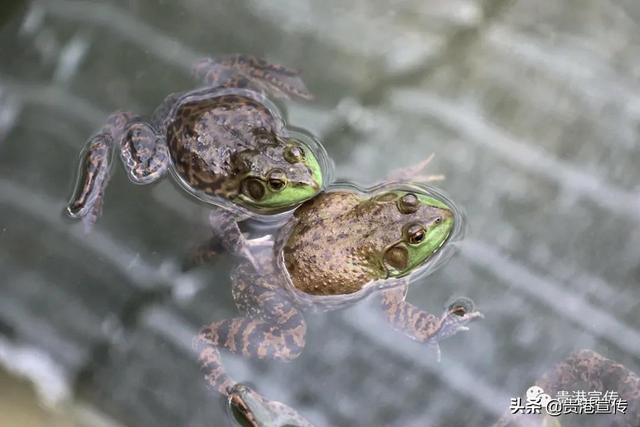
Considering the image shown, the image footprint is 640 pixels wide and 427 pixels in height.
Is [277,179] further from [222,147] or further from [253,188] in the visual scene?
[222,147]

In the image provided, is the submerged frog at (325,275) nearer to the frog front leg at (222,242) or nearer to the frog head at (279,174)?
the frog front leg at (222,242)

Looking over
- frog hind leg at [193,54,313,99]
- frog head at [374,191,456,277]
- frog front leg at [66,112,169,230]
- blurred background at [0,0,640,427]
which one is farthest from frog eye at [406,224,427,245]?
frog front leg at [66,112,169,230]

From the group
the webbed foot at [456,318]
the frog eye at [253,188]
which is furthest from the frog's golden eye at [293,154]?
the webbed foot at [456,318]

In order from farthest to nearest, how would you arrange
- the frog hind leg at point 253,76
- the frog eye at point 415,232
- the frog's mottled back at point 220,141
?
the frog hind leg at point 253,76, the frog's mottled back at point 220,141, the frog eye at point 415,232

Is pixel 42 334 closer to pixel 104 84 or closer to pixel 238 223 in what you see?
pixel 238 223

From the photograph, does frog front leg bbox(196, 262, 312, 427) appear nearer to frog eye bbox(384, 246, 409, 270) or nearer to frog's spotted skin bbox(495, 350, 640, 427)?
frog eye bbox(384, 246, 409, 270)

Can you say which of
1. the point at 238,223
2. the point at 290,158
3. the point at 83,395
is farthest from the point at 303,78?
the point at 83,395
